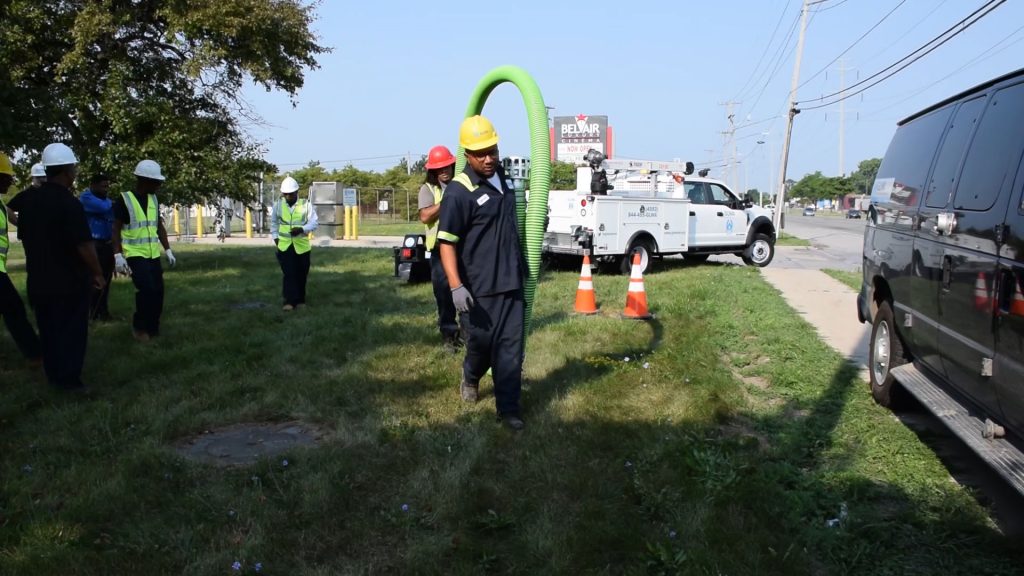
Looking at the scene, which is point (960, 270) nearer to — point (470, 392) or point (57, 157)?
point (470, 392)

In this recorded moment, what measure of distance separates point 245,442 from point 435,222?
3.00m

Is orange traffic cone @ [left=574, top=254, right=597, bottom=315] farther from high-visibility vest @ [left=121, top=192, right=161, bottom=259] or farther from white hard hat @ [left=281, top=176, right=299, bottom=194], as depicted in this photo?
high-visibility vest @ [left=121, top=192, right=161, bottom=259]

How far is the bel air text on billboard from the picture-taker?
5175 cm

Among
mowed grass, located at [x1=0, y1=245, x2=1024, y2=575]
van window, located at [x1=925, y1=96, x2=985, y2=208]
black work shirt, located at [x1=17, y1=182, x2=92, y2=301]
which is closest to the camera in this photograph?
mowed grass, located at [x1=0, y1=245, x2=1024, y2=575]

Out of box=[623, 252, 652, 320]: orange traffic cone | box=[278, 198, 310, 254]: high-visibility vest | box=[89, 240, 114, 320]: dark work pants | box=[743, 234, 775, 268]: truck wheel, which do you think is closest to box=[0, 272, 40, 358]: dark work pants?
box=[89, 240, 114, 320]: dark work pants

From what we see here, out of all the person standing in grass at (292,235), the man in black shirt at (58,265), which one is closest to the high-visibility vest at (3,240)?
the man in black shirt at (58,265)

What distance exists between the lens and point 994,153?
4.16 m

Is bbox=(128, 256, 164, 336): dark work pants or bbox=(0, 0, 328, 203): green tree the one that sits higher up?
bbox=(0, 0, 328, 203): green tree

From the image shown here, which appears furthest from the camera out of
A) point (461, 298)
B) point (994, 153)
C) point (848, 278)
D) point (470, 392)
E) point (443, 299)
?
point (848, 278)

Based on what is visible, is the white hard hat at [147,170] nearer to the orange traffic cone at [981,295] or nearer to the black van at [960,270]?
the black van at [960,270]

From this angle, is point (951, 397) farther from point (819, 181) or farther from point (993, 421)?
point (819, 181)

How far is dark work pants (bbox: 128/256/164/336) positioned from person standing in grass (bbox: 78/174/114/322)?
1.13 meters

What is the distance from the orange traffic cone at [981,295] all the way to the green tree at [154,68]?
1346 centimetres

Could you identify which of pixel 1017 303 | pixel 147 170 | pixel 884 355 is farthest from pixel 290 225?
pixel 1017 303
